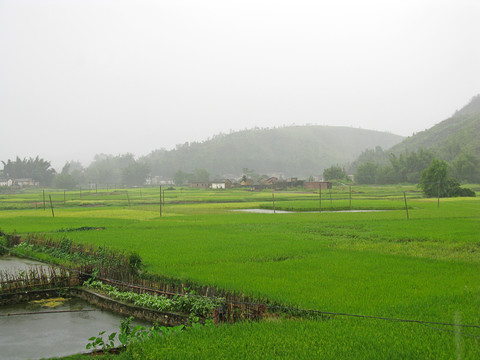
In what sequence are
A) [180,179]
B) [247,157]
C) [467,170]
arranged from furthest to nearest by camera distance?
[247,157]
[180,179]
[467,170]

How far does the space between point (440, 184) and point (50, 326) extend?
5065 cm

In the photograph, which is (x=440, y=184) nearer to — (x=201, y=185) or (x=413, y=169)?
(x=413, y=169)

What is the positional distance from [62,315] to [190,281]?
300 cm

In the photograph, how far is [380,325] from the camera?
6.84m

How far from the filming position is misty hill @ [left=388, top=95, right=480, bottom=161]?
8786 cm

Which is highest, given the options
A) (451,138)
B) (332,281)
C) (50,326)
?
(451,138)

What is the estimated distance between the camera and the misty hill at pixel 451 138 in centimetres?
8786

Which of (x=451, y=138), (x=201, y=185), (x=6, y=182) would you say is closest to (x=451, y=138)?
(x=451, y=138)

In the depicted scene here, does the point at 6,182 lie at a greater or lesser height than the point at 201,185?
greater

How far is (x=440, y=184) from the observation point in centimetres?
5100

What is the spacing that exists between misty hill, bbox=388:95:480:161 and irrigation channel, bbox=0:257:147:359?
80688 millimetres

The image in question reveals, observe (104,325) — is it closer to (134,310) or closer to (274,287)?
(134,310)

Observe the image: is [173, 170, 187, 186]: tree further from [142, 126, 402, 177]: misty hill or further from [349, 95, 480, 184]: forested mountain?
[349, 95, 480, 184]: forested mountain

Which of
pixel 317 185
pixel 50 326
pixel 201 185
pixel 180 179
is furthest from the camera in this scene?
pixel 180 179
